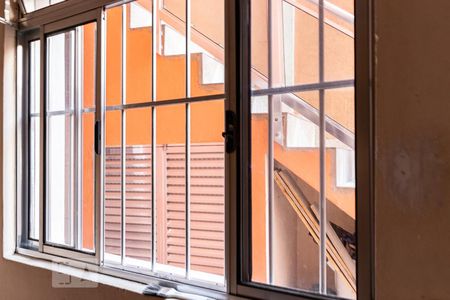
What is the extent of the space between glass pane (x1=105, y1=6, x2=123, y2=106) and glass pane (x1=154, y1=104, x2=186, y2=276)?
0.28m

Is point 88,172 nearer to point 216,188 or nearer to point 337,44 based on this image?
point 216,188

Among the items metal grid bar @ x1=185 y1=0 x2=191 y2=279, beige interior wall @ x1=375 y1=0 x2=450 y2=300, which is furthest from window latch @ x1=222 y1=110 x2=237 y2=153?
beige interior wall @ x1=375 y1=0 x2=450 y2=300

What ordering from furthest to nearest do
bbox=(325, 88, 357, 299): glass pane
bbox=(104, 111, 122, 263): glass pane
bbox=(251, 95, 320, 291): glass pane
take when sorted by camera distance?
bbox=(104, 111, 122, 263): glass pane → bbox=(251, 95, 320, 291): glass pane → bbox=(325, 88, 357, 299): glass pane

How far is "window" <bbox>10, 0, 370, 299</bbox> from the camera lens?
4.56 feet

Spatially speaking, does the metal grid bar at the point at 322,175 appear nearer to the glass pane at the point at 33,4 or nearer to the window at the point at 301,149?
the window at the point at 301,149

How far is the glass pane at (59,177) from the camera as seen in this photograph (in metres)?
2.26

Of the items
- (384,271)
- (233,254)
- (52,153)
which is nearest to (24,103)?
(52,153)

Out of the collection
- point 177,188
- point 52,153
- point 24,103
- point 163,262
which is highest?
point 24,103

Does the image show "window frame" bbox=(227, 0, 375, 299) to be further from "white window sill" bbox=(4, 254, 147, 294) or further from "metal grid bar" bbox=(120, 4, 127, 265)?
"metal grid bar" bbox=(120, 4, 127, 265)

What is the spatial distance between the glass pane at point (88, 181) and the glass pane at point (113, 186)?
0.12 meters

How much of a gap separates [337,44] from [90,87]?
1264 mm

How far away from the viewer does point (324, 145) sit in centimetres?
140

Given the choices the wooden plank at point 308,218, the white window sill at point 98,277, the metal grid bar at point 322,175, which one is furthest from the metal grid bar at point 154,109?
the metal grid bar at point 322,175

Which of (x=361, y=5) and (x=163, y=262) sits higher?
(x=361, y=5)
